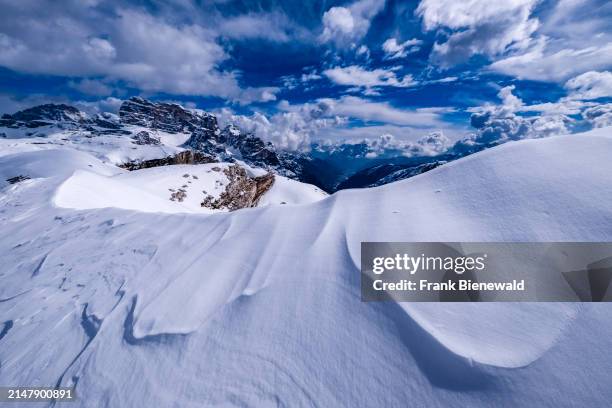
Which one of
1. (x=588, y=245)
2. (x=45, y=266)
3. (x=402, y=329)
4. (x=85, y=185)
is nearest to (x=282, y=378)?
(x=402, y=329)

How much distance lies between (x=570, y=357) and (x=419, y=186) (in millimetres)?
3231

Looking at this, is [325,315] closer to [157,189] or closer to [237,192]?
[157,189]

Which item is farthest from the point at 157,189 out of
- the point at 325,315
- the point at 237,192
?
the point at 325,315

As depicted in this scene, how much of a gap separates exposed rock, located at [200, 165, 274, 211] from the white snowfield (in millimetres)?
30387

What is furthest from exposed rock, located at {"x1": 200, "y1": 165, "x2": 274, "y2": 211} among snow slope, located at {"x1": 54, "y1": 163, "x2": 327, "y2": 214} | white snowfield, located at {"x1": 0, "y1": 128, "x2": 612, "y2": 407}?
white snowfield, located at {"x1": 0, "y1": 128, "x2": 612, "y2": 407}

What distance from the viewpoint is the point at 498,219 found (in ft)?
11.4

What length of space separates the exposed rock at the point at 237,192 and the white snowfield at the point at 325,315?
30.4 meters

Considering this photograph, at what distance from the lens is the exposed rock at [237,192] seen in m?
35.7

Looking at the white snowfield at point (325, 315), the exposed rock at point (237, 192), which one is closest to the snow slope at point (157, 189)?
the exposed rock at point (237, 192)

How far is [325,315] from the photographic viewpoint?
3.12 m

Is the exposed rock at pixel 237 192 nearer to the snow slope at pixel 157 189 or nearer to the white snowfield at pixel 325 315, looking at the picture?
the snow slope at pixel 157 189

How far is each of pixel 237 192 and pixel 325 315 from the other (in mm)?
40412

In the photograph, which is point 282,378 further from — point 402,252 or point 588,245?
point 588,245

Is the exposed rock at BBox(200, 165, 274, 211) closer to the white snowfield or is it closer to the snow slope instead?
the snow slope
